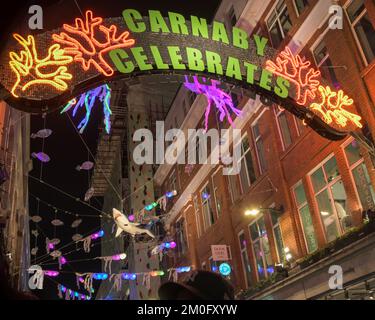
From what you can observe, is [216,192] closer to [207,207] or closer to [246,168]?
[207,207]

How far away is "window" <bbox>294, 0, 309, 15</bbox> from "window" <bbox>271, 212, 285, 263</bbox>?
7890 millimetres

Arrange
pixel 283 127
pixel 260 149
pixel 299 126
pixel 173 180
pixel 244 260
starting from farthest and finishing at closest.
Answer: pixel 173 180
pixel 244 260
pixel 260 149
pixel 283 127
pixel 299 126

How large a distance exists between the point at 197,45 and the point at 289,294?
33.0 feet

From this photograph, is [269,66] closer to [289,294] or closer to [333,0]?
[333,0]

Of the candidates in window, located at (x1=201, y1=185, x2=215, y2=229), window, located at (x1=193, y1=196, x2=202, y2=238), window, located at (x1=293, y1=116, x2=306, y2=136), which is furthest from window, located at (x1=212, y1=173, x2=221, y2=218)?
window, located at (x1=293, y1=116, x2=306, y2=136)

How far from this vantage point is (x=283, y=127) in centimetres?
1766

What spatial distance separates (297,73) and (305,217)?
716cm

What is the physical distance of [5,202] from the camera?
12562 mm

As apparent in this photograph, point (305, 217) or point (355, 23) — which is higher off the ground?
point (355, 23)

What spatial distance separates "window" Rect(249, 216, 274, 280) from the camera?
18.5 meters

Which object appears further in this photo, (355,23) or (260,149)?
(260,149)

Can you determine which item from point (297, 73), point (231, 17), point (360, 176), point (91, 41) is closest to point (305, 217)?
point (360, 176)

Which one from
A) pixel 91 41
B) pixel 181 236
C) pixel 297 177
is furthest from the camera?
pixel 181 236

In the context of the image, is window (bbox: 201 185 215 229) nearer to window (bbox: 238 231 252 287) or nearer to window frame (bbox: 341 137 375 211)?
window (bbox: 238 231 252 287)
